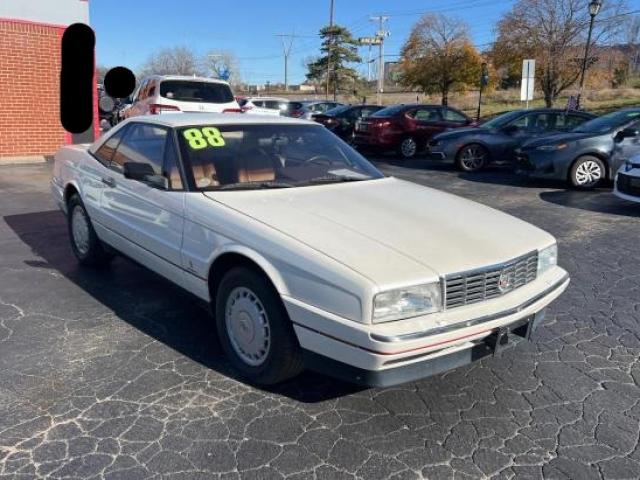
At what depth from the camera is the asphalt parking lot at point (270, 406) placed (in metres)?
2.67

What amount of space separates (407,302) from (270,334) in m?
0.78

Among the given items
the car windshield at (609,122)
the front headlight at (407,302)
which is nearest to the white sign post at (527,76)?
the car windshield at (609,122)

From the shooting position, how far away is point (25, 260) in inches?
224

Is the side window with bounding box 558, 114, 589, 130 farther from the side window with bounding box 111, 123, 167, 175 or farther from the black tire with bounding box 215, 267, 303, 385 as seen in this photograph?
the black tire with bounding box 215, 267, 303, 385

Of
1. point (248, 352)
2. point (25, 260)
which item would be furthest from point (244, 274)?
point (25, 260)

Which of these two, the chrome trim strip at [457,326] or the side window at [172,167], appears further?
the side window at [172,167]

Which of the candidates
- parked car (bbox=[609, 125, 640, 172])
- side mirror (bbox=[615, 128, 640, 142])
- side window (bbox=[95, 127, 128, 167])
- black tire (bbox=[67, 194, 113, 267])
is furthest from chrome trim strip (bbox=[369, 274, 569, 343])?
parked car (bbox=[609, 125, 640, 172])

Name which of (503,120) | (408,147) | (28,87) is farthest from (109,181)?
(408,147)

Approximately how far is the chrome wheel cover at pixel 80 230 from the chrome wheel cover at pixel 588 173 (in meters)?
8.17

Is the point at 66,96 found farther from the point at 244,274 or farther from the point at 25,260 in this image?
the point at 244,274

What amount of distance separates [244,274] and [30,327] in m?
1.84

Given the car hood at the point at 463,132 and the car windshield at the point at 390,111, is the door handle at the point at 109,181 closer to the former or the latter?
the car hood at the point at 463,132

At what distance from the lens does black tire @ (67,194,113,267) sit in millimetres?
5125

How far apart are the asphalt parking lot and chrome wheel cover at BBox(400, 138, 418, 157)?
36.2 ft
